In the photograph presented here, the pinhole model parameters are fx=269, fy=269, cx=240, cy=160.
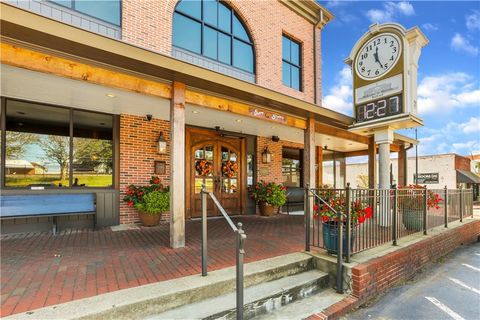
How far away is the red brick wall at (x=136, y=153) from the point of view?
6.30 metres

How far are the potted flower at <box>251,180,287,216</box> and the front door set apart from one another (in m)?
0.52

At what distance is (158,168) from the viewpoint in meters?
6.75

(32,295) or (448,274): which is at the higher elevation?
(32,295)

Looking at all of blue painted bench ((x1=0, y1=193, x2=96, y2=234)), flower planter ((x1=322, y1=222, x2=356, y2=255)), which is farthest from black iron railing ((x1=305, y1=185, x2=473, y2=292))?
blue painted bench ((x1=0, y1=193, x2=96, y2=234))

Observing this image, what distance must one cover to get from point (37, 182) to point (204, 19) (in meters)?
5.70

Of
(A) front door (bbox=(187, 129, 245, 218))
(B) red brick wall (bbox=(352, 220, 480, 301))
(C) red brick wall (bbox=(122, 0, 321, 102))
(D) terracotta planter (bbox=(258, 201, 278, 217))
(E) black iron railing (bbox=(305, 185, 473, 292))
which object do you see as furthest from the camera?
(D) terracotta planter (bbox=(258, 201, 278, 217))

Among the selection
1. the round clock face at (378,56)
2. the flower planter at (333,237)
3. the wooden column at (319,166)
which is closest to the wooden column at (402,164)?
the wooden column at (319,166)

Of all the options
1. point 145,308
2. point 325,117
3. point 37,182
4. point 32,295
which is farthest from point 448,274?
point 37,182

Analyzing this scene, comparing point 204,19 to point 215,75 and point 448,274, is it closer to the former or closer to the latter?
point 215,75

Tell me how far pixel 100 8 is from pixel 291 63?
241 inches

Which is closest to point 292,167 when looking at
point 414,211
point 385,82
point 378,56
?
point 385,82

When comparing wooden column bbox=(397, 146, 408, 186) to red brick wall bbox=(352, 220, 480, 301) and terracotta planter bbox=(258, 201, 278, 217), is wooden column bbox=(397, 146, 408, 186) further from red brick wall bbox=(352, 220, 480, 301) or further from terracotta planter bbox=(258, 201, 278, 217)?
terracotta planter bbox=(258, 201, 278, 217)

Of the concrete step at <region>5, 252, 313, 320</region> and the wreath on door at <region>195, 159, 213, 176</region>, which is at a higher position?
the wreath on door at <region>195, 159, 213, 176</region>

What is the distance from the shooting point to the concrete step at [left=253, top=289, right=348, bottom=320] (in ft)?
9.29
